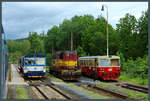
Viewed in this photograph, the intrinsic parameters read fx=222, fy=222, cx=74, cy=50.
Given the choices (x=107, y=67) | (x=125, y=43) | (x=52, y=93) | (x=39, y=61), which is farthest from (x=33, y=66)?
(x=125, y=43)

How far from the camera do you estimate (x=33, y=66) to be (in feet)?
74.3

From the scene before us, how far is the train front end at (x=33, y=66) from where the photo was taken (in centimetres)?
2253

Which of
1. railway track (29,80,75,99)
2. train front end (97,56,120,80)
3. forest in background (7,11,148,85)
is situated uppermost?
forest in background (7,11,148,85)

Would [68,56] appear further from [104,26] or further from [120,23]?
[104,26]

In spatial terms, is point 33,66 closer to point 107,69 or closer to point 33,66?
point 33,66

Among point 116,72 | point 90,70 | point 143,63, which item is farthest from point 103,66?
point 143,63

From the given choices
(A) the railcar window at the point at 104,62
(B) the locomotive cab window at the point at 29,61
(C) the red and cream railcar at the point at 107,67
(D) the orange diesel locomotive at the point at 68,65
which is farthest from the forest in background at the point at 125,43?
(B) the locomotive cab window at the point at 29,61

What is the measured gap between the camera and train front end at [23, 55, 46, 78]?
2253 cm

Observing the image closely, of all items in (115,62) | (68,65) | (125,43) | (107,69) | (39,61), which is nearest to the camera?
(107,69)

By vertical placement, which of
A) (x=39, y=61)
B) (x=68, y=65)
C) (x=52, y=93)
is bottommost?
(x=52, y=93)

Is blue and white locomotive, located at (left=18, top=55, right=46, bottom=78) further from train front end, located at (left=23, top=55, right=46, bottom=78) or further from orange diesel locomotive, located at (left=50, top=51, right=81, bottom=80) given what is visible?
orange diesel locomotive, located at (left=50, top=51, right=81, bottom=80)

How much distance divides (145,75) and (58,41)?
2480 cm

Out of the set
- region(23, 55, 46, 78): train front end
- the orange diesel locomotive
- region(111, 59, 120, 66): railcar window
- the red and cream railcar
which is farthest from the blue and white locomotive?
region(111, 59, 120, 66): railcar window

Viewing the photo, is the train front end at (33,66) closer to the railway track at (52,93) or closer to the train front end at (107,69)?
the railway track at (52,93)
